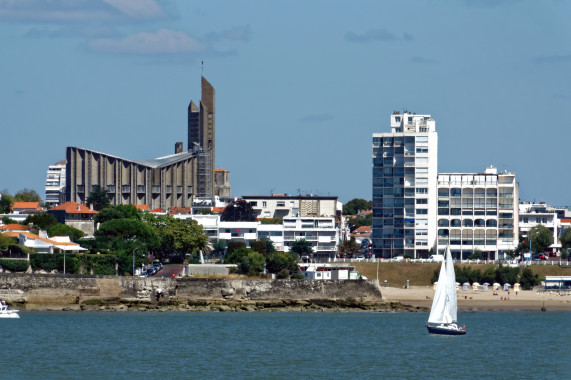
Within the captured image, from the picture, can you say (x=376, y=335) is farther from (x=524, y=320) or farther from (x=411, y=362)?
(x=524, y=320)

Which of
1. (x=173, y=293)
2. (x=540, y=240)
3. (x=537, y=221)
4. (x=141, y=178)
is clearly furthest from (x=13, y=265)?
(x=141, y=178)

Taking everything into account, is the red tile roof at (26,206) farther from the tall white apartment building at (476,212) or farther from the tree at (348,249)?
the tall white apartment building at (476,212)

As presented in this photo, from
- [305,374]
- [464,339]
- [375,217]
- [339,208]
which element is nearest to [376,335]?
[464,339]

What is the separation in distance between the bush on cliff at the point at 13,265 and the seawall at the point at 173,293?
425cm

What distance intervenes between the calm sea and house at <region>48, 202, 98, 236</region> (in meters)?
40.8

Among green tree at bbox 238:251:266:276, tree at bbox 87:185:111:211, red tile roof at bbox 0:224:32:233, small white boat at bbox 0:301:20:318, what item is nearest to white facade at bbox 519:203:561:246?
green tree at bbox 238:251:266:276

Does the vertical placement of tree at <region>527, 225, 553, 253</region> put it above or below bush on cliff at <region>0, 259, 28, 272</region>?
above

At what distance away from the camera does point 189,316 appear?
90.3 m

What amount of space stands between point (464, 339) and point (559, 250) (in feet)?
217

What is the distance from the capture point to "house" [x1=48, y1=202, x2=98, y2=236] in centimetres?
13020

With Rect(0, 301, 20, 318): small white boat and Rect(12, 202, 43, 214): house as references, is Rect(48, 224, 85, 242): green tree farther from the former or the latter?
Rect(12, 202, 43, 214): house

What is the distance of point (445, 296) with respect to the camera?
7488 centimetres

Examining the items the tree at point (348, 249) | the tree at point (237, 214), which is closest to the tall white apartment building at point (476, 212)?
the tree at point (348, 249)

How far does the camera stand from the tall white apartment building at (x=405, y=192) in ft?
423
